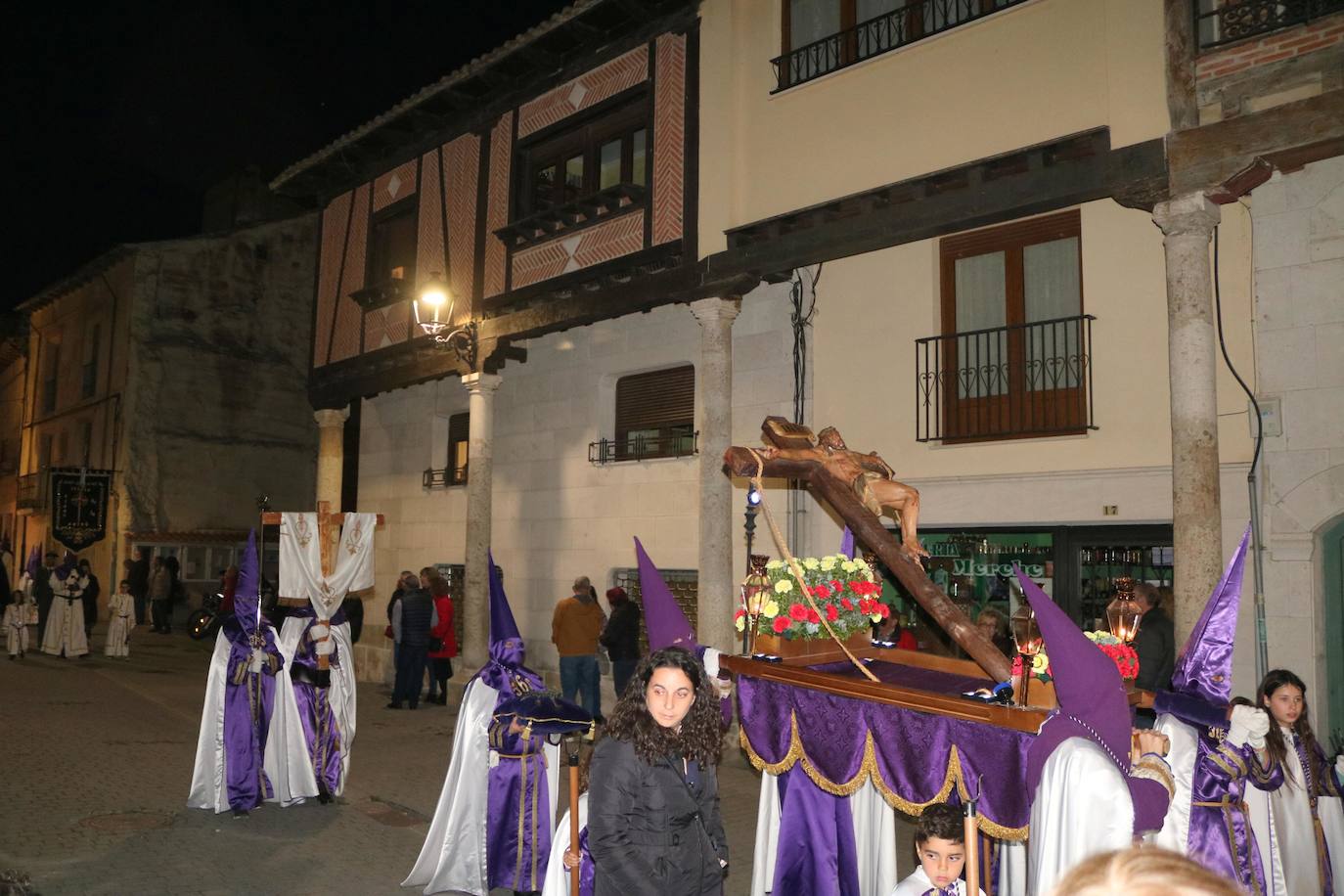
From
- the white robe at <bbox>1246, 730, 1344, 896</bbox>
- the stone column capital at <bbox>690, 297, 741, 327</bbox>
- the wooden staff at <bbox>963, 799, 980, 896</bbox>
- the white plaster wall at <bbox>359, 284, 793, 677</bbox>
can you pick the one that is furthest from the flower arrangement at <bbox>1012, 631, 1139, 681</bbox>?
the stone column capital at <bbox>690, 297, 741, 327</bbox>

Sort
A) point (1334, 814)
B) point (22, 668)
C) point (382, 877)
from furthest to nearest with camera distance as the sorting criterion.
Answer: point (22, 668) → point (382, 877) → point (1334, 814)

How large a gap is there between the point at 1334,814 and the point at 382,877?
6041 millimetres

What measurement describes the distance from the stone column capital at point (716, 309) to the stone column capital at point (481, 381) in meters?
4.42

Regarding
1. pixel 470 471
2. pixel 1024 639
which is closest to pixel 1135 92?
pixel 1024 639

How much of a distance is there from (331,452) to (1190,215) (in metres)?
14.9

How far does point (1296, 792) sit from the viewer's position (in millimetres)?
5809

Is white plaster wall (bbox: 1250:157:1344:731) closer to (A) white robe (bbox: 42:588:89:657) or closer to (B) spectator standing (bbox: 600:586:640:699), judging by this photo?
(B) spectator standing (bbox: 600:586:640:699)

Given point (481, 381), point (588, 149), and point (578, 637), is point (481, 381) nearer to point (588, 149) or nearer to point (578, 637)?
point (588, 149)

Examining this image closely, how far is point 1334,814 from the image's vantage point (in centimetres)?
611

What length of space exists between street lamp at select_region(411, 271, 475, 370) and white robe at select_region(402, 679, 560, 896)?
24.8 feet

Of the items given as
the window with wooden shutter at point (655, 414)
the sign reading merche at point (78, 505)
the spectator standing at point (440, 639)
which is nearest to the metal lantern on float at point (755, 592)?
the window with wooden shutter at point (655, 414)

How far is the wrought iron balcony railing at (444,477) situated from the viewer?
17703 mm

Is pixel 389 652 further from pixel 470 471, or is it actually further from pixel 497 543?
pixel 470 471

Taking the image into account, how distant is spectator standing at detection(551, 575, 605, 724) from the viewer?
12.7m
